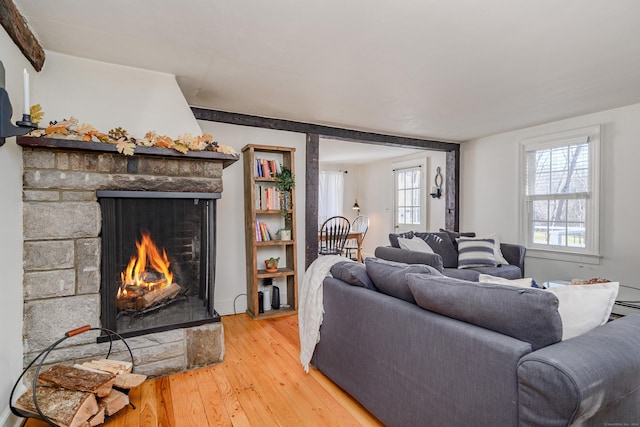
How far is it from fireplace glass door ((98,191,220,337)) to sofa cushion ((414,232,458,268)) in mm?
2824

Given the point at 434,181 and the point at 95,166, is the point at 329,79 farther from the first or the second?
the point at 434,181

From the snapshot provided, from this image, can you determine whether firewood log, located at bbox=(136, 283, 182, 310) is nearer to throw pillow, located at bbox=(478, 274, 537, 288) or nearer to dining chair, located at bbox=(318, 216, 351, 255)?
throw pillow, located at bbox=(478, 274, 537, 288)

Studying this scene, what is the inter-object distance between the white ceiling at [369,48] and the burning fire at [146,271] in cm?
135

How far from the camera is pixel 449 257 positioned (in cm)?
427

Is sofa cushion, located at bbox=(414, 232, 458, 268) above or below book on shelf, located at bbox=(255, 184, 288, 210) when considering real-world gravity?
below

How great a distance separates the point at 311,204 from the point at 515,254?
8.41 feet

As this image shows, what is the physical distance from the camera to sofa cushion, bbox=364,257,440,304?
177 cm

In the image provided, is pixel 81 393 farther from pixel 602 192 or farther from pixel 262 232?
pixel 602 192

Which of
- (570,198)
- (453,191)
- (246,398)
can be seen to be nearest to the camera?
(246,398)

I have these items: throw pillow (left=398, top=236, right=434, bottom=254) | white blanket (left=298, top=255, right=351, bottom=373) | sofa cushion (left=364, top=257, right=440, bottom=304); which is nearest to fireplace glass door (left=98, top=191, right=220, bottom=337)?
white blanket (left=298, top=255, right=351, bottom=373)

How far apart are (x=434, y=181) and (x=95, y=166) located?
5108 mm

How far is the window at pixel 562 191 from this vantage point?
3893mm

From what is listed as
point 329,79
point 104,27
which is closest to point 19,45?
point 104,27

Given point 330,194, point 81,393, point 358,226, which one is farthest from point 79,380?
point 330,194
